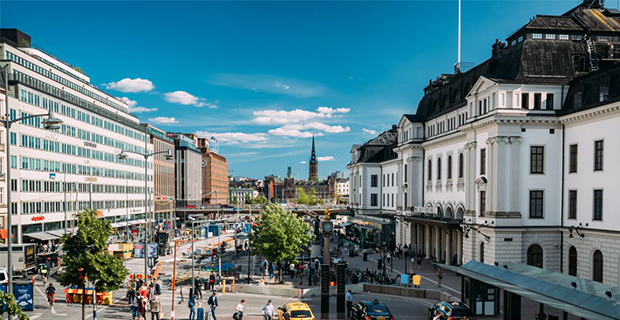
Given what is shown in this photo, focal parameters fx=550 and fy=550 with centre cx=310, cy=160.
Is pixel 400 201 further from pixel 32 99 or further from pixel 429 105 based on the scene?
pixel 32 99

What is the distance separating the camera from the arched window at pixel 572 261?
4228cm

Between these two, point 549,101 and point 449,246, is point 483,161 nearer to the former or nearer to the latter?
point 549,101

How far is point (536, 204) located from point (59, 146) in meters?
59.1

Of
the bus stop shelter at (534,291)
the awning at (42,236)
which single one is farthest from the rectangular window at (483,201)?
the awning at (42,236)

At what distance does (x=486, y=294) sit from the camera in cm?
3228

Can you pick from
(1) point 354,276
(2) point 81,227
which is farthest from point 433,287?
(2) point 81,227

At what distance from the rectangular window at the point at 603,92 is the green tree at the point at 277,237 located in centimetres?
2599

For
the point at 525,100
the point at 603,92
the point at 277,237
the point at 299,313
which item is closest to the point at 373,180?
the point at 277,237

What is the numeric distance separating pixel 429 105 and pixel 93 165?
5214 centimetres

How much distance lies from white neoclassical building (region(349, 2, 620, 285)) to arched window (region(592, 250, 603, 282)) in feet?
0.23

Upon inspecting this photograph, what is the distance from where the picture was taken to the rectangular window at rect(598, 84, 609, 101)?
125 ft

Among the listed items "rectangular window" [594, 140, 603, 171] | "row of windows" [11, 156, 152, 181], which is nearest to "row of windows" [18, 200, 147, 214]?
"row of windows" [11, 156, 152, 181]

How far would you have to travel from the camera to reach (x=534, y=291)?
2572 cm

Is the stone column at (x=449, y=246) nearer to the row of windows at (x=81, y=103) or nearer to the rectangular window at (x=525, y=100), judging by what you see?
the rectangular window at (x=525, y=100)
